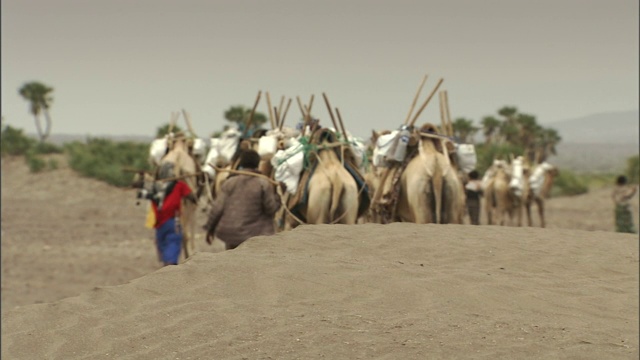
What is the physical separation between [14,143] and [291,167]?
4090 cm

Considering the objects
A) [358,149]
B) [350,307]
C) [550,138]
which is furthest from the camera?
[550,138]

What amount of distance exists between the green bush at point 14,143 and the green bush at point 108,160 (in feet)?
7.09

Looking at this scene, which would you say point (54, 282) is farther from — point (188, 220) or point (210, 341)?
point (210, 341)

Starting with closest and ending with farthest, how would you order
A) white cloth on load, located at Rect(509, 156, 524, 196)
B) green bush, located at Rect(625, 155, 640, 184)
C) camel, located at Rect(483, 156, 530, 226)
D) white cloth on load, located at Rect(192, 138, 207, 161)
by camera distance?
white cloth on load, located at Rect(192, 138, 207, 161), white cloth on load, located at Rect(509, 156, 524, 196), camel, located at Rect(483, 156, 530, 226), green bush, located at Rect(625, 155, 640, 184)

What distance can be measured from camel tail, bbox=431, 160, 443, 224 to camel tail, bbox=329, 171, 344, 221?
104 cm

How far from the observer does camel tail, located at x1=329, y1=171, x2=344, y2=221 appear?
354 inches

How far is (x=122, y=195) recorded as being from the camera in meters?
35.0

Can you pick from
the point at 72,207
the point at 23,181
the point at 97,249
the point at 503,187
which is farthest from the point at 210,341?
the point at 23,181

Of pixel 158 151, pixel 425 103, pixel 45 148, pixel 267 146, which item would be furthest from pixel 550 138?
pixel 267 146

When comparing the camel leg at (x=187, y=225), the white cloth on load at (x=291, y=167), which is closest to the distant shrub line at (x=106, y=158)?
the camel leg at (x=187, y=225)

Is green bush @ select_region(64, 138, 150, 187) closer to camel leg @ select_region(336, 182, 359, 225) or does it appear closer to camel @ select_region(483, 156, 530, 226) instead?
camel @ select_region(483, 156, 530, 226)

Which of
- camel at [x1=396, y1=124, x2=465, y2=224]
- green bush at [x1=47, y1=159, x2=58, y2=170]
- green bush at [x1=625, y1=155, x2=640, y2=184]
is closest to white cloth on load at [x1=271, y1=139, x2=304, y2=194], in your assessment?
camel at [x1=396, y1=124, x2=465, y2=224]

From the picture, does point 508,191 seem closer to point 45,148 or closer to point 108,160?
point 108,160

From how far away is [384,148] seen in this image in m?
9.79
